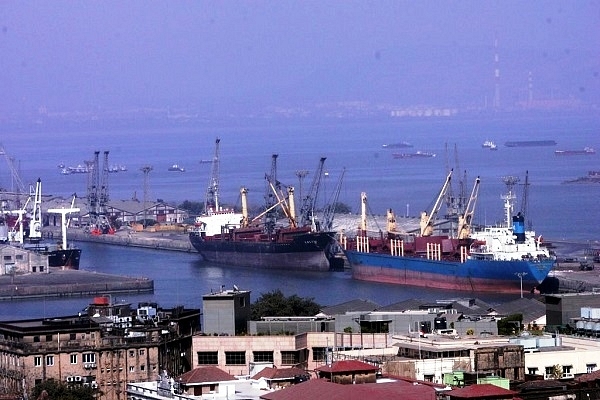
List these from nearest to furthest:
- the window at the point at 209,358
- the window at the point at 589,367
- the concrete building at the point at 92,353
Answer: the window at the point at 589,367 → the window at the point at 209,358 → the concrete building at the point at 92,353

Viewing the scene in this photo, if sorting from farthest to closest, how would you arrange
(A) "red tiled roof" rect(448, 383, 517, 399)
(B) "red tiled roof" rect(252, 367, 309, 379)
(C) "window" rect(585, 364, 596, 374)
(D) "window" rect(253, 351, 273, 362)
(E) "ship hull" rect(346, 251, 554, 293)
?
(E) "ship hull" rect(346, 251, 554, 293), (D) "window" rect(253, 351, 273, 362), (C) "window" rect(585, 364, 596, 374), (B) "red tiled roof" rect(252, 367, 309, 379), (A) "red tiled roof" rect(448, 383, 517, 399)

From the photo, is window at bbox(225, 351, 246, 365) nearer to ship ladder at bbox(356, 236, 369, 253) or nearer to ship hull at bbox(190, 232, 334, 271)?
ship ladder at bbox(356, 236, 369, 253)

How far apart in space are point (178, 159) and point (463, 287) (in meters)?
83.2

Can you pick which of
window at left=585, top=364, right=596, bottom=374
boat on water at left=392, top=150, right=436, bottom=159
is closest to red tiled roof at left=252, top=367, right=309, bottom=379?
window at left=585, top=364, right=596, bottom=374

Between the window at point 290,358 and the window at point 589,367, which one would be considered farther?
the window at point 290,358

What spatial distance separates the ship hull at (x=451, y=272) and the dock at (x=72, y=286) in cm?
520

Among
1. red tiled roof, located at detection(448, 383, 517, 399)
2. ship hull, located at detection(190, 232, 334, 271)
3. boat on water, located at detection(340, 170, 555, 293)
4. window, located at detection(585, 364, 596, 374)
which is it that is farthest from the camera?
ship hull, located at detection(190, 232, 334, 271)

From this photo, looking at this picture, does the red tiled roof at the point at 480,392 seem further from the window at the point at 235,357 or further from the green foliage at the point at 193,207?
the green foliage at the point at 193,207

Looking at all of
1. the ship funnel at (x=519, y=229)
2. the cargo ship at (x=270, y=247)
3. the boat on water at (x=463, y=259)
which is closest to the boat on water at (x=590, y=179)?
the cargo ship at (x=270, y=247)

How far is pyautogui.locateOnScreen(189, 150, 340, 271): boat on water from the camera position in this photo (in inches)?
1861

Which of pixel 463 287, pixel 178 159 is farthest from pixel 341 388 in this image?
pixel 178 159

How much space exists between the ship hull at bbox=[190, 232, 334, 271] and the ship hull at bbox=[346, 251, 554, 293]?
2353 mm

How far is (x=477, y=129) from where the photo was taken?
167 m

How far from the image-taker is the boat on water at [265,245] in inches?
1861
